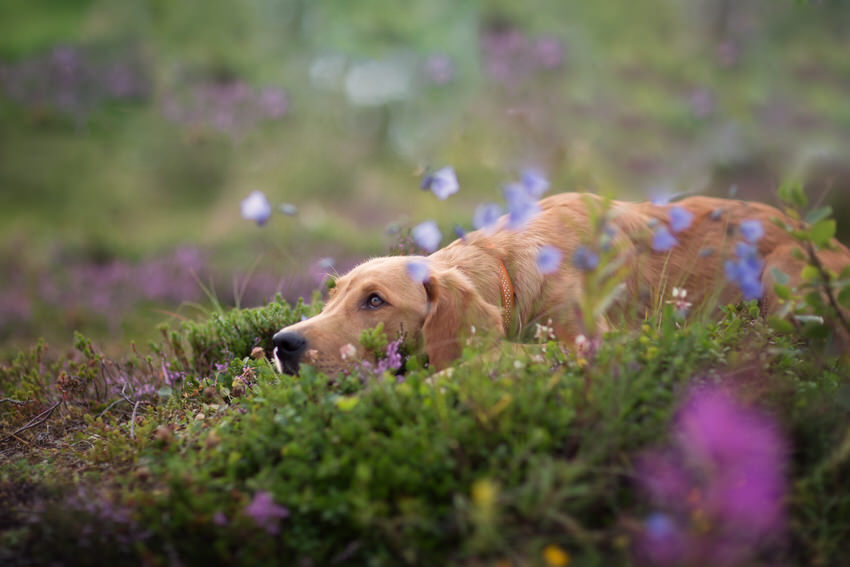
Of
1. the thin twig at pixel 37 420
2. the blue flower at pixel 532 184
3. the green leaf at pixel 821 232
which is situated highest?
the blue flower at pixel 532 184

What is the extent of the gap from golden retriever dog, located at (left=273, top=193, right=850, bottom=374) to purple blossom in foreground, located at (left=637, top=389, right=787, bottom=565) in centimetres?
92

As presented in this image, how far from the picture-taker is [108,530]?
6.71 ft

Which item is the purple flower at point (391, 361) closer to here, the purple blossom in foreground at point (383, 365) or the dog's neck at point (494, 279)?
the purple blossom in foreground at point (383, 365)

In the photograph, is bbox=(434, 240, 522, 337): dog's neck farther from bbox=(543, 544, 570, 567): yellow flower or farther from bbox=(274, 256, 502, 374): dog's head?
bbox=(543, 544, 570, 567): yellow flower

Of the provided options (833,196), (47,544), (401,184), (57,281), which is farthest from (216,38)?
(47,544)

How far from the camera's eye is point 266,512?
6.29ft

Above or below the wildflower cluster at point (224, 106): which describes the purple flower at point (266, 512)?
below

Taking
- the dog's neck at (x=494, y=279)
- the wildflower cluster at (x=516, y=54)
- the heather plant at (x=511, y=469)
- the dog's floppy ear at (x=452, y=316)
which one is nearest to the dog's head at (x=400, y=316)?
the dog's floppy ear at (x=452, y=316)

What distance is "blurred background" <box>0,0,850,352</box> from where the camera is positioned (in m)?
11.0

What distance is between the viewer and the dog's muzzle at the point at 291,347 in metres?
2.99

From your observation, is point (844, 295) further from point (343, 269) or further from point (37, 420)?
point (343, 269)

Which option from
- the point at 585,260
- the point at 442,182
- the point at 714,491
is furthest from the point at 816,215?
the point at 442,182

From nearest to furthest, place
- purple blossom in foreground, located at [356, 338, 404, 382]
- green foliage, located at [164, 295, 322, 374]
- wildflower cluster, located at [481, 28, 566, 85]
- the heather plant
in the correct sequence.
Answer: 1. the heather plant
2. purple blossom in foreground, located at [356, 338, 404, 382]
3. green foliage, located at [164, 295, 322, 374]
4. wildflower cluster, located at [481, 28, 566, 85]

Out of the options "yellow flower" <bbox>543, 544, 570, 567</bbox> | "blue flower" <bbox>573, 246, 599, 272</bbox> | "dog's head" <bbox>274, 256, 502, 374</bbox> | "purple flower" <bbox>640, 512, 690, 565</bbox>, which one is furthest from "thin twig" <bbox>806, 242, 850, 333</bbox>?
"yellow flower" <bbox>543, 544, 570, 567</bbox>
